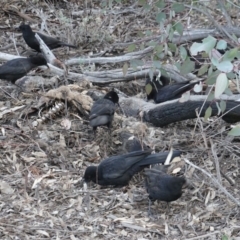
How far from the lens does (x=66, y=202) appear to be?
229 inches

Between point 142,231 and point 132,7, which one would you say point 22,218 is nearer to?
point 142,231

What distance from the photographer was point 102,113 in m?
6.88

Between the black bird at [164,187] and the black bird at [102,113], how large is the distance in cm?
136

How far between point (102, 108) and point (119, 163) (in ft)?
3.51

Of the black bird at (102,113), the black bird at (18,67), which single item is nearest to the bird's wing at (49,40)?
the black bird at (18,67)

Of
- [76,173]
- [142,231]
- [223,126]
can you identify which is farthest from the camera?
[223,126]

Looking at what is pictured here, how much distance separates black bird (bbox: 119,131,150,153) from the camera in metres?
6.39

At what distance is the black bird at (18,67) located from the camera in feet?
26.7

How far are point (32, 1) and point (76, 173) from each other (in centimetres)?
568

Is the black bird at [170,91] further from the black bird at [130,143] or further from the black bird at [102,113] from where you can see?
the black bird at [130,143]

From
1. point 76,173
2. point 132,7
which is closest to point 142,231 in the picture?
point 76,173

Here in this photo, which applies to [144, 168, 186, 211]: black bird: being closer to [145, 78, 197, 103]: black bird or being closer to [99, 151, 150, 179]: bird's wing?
[99, 151, 150, 179]: bird's wing

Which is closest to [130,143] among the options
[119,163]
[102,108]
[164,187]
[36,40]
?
[119,163]

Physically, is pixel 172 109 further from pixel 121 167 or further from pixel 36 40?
pixel 36 40
